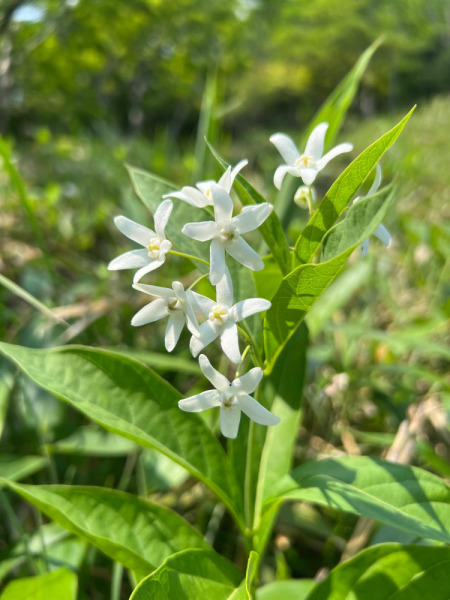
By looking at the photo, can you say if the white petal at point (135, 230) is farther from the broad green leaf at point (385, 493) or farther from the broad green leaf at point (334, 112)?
the broad green leaf at point (334, 112)

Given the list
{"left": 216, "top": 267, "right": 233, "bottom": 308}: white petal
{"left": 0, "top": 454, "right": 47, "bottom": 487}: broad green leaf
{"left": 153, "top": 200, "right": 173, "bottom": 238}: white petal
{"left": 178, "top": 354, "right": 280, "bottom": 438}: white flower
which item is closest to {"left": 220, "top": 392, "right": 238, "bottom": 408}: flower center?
{"left": 178, "top": 354, "right": 280, "bottom": 438}: white flower

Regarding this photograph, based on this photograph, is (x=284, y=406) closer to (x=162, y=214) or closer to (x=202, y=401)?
(x=202, y=401)

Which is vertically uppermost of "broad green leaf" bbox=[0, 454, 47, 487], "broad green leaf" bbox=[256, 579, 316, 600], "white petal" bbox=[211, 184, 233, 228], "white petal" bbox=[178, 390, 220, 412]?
"white petal" bbox=[211, 184, 233, 228]

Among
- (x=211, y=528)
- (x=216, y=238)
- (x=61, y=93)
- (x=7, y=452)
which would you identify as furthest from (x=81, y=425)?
(x=61, y=93)

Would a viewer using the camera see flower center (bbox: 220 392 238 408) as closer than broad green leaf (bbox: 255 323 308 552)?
Yes

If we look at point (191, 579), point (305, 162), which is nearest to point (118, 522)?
point (191, 579)

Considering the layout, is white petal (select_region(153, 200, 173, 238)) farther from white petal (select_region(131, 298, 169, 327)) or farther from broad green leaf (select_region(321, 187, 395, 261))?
broad green leaf (select_region(321, 187, 395, 261))

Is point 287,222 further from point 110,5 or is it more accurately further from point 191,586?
point 110,5
